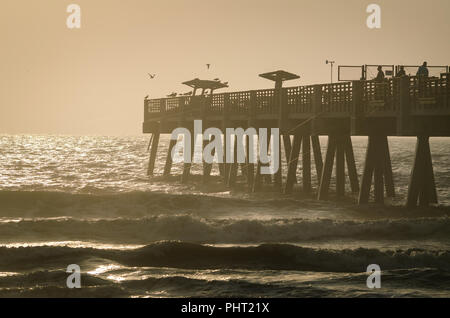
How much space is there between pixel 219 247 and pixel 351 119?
23.3ft

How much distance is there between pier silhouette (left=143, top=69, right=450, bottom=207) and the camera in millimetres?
20438

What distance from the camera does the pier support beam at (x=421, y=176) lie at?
21.7 meters

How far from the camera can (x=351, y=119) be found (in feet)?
75.0

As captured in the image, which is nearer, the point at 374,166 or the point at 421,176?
the point at 421,176
